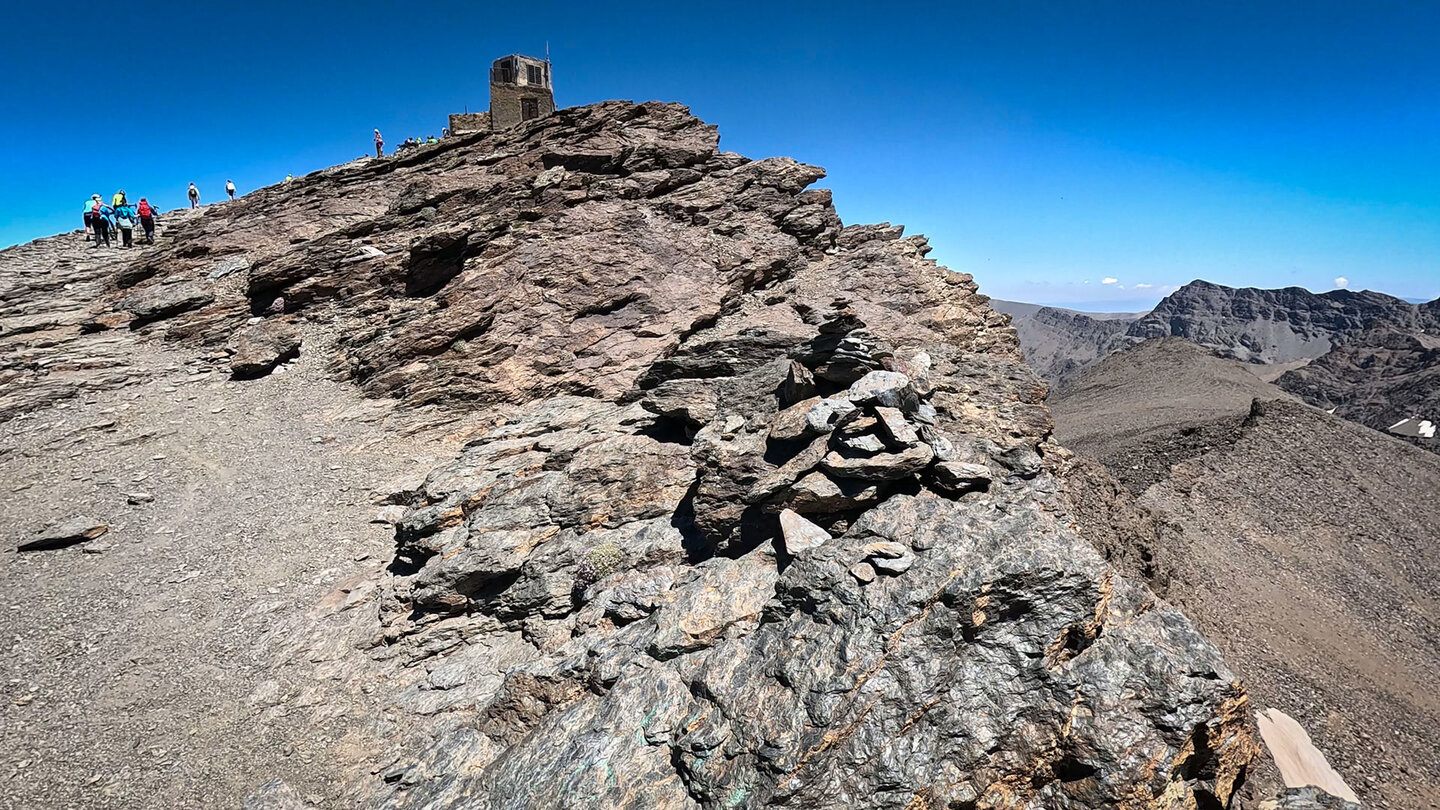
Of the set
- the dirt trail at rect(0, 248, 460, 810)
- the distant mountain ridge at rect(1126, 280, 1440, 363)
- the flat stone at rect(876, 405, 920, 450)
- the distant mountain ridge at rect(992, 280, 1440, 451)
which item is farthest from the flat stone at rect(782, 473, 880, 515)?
the distant mountain ridge at rect(1126, 280, 1440, 363)

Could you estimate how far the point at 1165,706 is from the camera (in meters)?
5.70

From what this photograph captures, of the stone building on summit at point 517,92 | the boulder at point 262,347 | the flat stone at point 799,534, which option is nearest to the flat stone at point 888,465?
the flat stone at point 799,534

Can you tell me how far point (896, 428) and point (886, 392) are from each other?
0.73m

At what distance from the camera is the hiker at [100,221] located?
930 inches

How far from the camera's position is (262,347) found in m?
17.8

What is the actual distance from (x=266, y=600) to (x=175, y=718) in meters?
2.42

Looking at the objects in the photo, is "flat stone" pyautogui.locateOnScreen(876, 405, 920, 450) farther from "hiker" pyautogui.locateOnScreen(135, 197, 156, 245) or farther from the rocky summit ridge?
"hiker" pyautogui.locateOnScreen(135, 197, 156, 245)

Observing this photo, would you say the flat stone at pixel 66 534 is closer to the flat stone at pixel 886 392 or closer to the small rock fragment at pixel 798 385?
the small rock fragment at pixel 798 385

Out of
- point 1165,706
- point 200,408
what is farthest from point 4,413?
point 1165,706

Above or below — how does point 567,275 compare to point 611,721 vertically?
above

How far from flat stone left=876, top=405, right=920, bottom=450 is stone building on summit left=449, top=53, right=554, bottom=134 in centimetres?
2685

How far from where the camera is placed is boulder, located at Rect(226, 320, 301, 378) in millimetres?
17391

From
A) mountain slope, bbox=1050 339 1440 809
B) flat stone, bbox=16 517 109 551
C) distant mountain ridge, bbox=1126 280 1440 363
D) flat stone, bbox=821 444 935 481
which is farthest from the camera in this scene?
distant mountain ridge, bbox=1126 280 1440 363

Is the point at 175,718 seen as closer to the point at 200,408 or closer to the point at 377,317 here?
the point at 200,408
